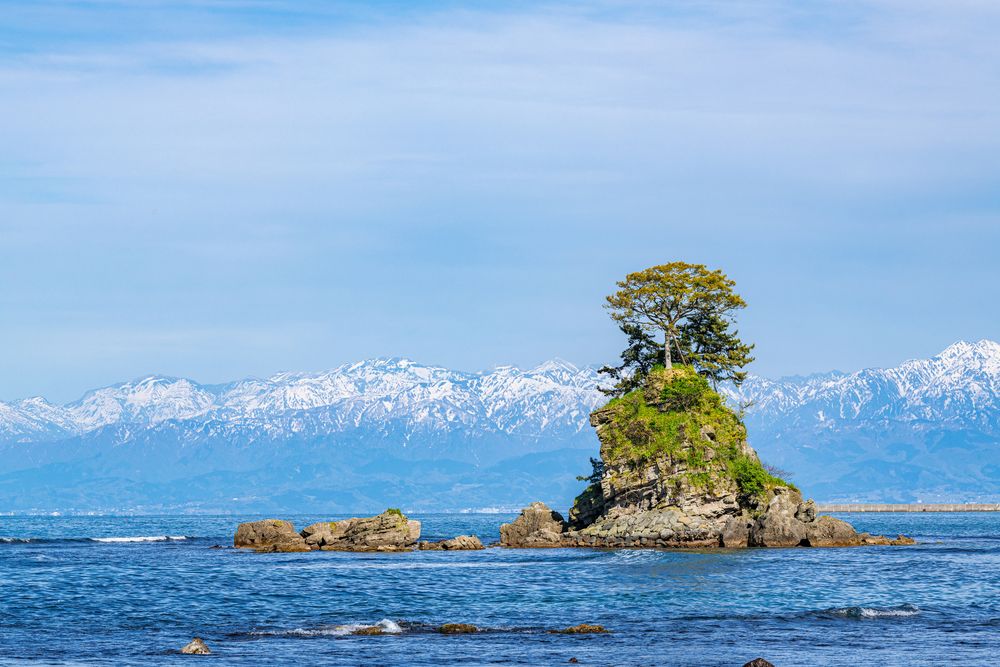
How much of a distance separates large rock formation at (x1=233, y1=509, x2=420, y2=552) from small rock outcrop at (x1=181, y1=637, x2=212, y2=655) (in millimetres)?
75698

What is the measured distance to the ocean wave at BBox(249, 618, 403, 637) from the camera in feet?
196

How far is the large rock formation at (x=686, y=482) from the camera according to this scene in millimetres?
116938

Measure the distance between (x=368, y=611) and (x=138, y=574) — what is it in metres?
32.4

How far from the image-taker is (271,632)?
60594 mm

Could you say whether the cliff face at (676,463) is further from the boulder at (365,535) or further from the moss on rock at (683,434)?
the boulder at (365,535)

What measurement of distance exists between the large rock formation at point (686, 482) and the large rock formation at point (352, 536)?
16.5m

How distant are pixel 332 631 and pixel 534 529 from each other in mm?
72554

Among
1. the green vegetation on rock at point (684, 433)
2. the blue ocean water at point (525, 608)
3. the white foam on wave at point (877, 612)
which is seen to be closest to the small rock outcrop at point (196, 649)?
the blue ocean water at point (525, 608)

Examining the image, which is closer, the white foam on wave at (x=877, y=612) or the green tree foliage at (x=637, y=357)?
the white foam on wave at (x=877, y=612)

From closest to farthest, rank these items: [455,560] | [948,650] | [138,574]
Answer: [948,650], [138,574], [455,560]

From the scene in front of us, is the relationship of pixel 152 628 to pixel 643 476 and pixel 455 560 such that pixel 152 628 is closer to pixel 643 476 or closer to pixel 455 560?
pixel 455 560

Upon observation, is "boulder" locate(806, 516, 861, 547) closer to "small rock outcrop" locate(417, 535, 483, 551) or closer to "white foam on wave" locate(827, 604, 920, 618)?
"small rock outcrop" locate(417, 535, 483, 551)

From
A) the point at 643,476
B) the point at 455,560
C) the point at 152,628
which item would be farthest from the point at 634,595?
the point at 643,476

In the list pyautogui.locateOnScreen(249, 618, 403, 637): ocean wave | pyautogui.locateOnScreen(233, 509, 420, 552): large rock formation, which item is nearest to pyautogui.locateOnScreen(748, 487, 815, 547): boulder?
pyautogui.locateOnScreen(233, 509, 420, 552): large rock formation
